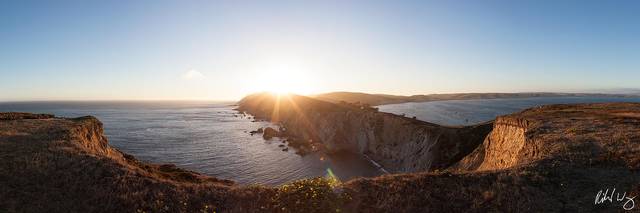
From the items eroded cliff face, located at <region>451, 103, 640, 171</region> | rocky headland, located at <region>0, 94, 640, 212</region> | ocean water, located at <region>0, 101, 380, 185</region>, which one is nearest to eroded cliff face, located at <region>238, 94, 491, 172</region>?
ocean water, located at <region>0, 101, 380, 185</region>

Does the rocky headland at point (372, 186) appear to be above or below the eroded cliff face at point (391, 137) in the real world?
above

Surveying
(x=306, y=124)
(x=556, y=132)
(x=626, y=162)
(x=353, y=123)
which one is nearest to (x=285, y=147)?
(x=353, y=123)

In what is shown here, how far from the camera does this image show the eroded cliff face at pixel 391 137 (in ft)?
134

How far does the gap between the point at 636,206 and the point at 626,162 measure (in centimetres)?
471

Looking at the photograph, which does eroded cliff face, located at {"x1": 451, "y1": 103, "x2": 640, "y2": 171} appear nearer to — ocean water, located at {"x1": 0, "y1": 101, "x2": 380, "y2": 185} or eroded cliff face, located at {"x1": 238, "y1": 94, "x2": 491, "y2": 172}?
eroded cliff face, located at {"x1": 238, "y1": 94, "x2": 491, "y2": 172}

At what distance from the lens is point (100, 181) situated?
1563cm

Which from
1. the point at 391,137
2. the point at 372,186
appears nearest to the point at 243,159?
the point at 391,137

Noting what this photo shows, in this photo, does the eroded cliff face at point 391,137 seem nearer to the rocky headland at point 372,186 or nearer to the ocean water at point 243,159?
the ocean water at point 243,159

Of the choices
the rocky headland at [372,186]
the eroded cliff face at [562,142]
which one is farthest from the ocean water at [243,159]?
the rocky headland at [372,186]

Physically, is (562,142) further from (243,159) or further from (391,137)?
(243,159)

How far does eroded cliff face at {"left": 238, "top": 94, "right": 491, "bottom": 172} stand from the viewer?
40.8 meters

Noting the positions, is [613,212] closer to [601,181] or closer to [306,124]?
[601,181]

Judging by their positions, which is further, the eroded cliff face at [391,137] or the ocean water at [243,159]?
the ocean water at [243,159]

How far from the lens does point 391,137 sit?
53.3m
